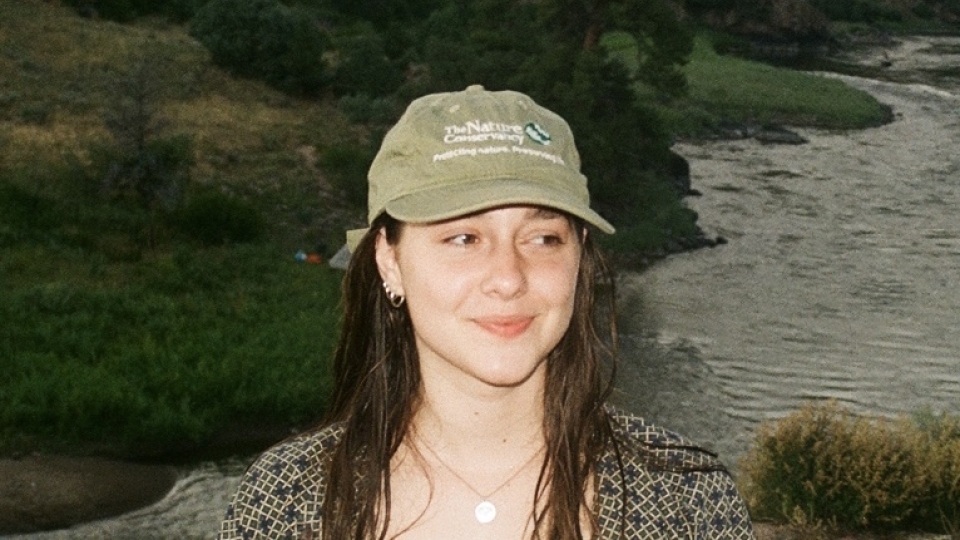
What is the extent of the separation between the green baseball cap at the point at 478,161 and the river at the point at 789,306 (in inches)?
600

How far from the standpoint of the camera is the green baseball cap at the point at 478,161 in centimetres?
288

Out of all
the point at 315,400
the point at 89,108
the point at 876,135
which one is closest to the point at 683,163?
the point at 876,135

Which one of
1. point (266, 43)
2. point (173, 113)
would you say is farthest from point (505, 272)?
point (266, 43)

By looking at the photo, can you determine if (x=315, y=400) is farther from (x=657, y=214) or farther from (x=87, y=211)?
(x=657, y=214)

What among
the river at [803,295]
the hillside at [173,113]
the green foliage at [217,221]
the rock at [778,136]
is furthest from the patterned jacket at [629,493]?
the rock at [778,136]

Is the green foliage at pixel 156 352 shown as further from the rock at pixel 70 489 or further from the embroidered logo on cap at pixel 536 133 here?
the embroidered logo on cap at pixel 536 133

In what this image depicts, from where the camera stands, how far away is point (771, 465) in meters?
13.0

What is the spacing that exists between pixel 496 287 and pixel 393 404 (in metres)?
0.51

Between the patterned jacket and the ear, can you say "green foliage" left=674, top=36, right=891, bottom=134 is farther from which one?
the patterned jacket

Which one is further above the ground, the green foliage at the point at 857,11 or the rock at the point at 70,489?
the rock at the point at 70,489

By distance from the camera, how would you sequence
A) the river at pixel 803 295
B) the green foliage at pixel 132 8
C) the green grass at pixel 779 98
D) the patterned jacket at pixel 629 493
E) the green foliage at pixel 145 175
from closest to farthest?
the patterned jacket at pixel 629 493 → the river at pixel 803 295 → the green foliage at pixel 145 175 → the green foliage at pixel 132 8 → the green grass at pixel 779 98

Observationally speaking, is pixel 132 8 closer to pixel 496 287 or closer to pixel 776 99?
pixel 776 99

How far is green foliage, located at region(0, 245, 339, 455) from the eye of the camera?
20.3m

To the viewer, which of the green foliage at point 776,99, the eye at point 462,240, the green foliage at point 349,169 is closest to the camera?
the eye at point 462,240
